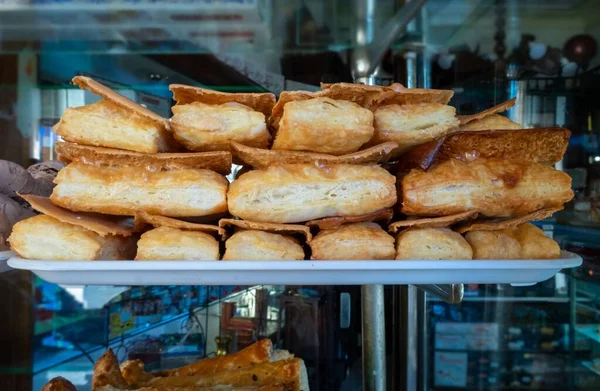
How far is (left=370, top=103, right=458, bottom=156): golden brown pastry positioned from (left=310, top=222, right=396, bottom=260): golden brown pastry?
202mm

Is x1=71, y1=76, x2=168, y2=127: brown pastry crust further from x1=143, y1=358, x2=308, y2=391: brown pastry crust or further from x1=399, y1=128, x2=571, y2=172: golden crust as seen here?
x1=143, y1=358, x2=308, y2=391: brown pastry crust

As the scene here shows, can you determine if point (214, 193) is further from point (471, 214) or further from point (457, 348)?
point (457, 348)

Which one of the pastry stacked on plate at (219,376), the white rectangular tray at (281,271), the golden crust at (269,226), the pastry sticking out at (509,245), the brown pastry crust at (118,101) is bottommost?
the pastry stacked on plate at (219,376)

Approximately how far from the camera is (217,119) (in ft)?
2.96

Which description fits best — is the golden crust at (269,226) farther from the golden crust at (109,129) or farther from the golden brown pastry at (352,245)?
the golden crust at (109,129)

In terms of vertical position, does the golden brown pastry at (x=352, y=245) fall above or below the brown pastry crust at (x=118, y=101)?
below

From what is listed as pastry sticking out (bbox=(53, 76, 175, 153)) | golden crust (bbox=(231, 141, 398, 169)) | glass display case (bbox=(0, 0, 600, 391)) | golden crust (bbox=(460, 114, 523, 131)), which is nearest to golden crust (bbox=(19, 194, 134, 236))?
pastry sticking out (bbox=(53, 76, 175, 153))

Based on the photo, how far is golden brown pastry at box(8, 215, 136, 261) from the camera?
86 cm

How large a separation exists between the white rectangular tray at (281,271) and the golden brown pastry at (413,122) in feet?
0.85

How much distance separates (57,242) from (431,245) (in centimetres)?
67

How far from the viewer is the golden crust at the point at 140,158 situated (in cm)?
90

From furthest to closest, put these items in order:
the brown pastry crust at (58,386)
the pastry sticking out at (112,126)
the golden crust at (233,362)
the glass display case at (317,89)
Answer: the glass display case at (317,89)
the golden crust at (233,362)
the brown pastry crust at (58,386)
the pastry sticking out at (112,126)

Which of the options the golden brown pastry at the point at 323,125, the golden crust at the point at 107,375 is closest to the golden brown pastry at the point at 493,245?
the golden brown pastry at the point at 323,125

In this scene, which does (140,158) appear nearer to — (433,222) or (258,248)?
(258,248)
